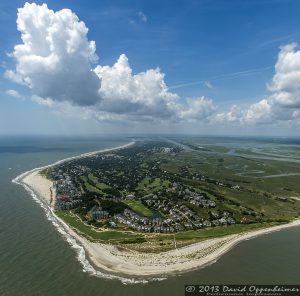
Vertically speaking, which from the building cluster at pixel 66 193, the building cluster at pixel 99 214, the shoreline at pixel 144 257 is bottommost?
the shoreline at pixel 144 257

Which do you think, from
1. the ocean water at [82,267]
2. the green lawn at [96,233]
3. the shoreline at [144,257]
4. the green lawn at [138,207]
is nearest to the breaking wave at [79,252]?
the shoreline at [144,257]

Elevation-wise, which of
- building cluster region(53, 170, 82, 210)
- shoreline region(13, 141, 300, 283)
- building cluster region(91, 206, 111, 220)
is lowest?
shoreline region(13, 141, 300, 283)

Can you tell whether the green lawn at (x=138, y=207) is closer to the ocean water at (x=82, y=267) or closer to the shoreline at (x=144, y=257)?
the shoreline at (x=144, y=257)

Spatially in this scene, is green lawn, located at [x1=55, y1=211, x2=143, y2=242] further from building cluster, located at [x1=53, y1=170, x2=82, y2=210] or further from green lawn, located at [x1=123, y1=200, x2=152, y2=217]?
green lawn, located at [x1=123, y1=200, x2=152, y2=217]

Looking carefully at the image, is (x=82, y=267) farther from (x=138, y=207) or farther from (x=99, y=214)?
(x=138, y=207)

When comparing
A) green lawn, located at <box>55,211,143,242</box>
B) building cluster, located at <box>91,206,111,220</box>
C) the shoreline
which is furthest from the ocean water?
building cluster, located at <box>91,206,111,220</box>

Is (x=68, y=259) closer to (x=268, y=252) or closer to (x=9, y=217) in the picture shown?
(x=9, y=217)

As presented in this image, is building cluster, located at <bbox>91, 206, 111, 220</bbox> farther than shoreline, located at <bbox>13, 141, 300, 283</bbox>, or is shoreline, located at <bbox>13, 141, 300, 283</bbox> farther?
building cluster, located at <bbox>91, 206, 111, 220</bbox>

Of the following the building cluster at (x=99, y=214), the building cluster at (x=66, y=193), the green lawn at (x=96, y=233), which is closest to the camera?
the green lawn at (x=96, y=233)
